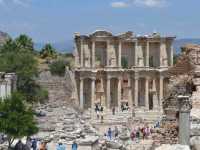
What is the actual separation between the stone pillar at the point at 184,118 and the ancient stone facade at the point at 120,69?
40343 millimetres

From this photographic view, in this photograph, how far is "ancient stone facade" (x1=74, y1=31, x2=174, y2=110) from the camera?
198 feet

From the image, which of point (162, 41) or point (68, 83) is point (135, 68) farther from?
point (68, 83)

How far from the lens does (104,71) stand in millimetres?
60156

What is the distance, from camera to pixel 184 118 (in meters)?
18.9

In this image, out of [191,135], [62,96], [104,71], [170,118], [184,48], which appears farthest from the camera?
[62,96]

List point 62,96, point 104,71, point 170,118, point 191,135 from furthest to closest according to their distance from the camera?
point 62,96, point 104,71, point 170,118, point 191,135

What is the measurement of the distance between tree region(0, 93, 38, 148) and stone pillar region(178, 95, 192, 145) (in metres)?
9.48

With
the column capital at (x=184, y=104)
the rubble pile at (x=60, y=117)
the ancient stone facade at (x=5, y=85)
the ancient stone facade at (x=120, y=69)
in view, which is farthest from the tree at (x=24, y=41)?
the column capital at (x=184, y=104)

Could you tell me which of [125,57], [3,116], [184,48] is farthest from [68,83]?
[184,48]

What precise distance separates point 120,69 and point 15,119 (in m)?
33.6

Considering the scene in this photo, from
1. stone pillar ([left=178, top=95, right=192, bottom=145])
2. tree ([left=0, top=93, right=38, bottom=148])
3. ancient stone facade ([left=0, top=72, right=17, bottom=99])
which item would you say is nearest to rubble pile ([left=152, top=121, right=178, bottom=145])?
stone pillar ([left=178, top=95, right=192, bottom=145])

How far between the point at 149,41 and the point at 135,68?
3.18 meters

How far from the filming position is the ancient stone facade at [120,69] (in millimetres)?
60281

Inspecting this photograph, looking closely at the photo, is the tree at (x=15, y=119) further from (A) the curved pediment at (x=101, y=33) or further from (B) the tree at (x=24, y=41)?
(B) the tree at (x=24, y=41)
